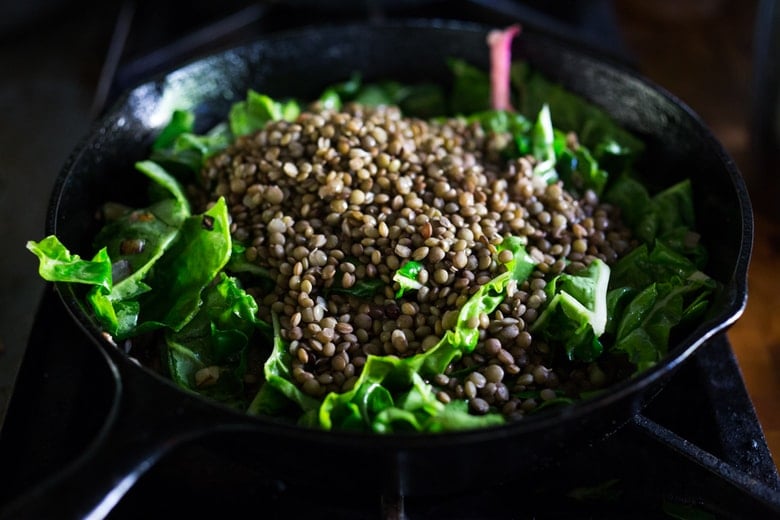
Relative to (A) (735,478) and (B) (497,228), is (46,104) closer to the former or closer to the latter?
(B) (497,228)

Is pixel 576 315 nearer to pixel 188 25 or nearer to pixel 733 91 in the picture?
pixel 733 91

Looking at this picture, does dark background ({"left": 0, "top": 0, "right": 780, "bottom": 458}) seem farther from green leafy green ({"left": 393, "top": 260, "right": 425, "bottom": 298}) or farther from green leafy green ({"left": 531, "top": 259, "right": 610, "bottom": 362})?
green leafy green ({"left": 393, "top": 260, "right": 425, "bottom": 298})

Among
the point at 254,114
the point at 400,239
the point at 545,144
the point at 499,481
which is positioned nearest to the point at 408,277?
the point at 400,239

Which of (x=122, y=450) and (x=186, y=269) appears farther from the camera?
(x=186, y=269)

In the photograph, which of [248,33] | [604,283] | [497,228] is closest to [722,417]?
[604,283]

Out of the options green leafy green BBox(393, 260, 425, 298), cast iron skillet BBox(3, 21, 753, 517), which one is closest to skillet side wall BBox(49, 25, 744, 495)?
cast iron skillet BBox(3, 21, 753, 517)

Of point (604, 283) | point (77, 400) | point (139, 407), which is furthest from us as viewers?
point (77, 400)
